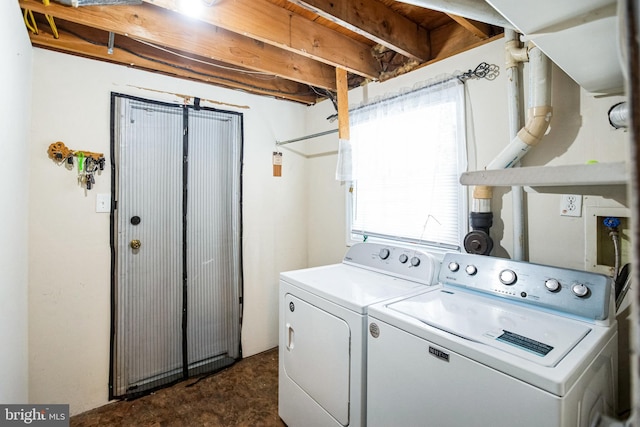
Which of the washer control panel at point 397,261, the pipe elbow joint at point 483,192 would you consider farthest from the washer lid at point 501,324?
the pipe elbow joint at point 483,192

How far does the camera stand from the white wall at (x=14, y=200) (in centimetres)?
129

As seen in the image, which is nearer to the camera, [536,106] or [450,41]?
[536,106]

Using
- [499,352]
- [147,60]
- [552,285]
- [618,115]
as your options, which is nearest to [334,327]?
[499,352]

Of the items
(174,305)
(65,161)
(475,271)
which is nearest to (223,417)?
(174,305)

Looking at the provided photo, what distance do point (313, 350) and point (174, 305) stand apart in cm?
137

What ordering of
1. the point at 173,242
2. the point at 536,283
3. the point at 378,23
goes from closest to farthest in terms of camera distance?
the point at 536,283
the point at 378,23
the point at 173,242

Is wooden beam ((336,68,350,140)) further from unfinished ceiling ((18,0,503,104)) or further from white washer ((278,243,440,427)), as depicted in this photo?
white washer ((278,243,440,427))

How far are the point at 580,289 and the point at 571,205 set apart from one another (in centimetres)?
49

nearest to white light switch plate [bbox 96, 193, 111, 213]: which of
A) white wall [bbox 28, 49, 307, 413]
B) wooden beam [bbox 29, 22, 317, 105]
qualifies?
white wall [bbox 28, 49, 307, 413]

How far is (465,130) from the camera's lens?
185 cm

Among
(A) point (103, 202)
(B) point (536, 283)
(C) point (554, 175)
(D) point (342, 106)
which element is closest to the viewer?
(C) point (554, 175)

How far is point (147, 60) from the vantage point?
2.15 metres

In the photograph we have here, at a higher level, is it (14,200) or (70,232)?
(14,200)

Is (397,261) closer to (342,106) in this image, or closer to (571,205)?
(571,205)
